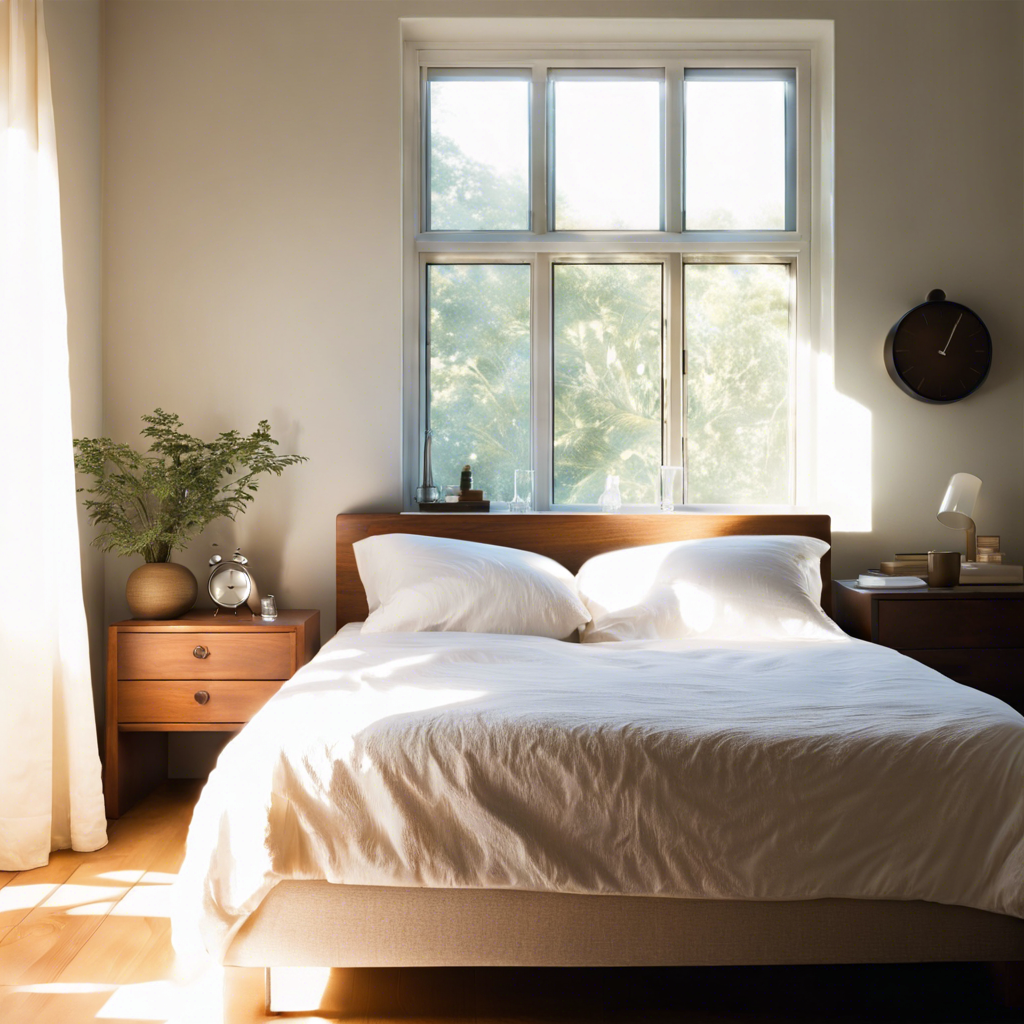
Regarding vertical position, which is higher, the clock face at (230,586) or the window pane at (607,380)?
the window pane at (607,380)

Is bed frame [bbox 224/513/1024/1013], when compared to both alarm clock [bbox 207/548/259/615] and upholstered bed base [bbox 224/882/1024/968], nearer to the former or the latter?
upholstered bed base [bbox 224/882/1024/968]

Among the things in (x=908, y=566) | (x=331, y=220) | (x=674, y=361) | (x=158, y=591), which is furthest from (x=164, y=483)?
(x=908, y=566)

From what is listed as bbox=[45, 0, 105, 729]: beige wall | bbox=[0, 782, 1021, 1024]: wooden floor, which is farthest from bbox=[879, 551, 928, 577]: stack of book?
bbox=[45, 0, 105, 729]: beige wall

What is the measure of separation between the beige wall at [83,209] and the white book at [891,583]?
107 inches

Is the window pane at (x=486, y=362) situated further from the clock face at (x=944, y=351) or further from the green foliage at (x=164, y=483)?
the clock face at (x=944, y=351)

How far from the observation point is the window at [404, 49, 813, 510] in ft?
11.5

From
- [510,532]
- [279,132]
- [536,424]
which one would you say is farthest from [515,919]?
[279,132]

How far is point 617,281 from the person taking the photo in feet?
11.6

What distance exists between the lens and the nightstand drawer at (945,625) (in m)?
→ 2.94

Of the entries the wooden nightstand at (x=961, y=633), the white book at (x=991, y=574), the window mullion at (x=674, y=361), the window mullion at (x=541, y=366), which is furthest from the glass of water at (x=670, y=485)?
the white book at (x=991, y=574)

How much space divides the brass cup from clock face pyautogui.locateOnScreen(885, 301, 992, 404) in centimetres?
67

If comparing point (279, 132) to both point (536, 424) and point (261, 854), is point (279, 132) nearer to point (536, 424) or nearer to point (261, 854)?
point (536, 424)

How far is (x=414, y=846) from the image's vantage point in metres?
1.58

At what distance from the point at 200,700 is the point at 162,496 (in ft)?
2.23
